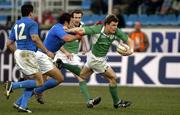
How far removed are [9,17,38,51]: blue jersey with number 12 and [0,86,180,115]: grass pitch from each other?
1363mm

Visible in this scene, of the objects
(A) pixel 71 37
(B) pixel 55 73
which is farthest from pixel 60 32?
(B) pixel 55 73

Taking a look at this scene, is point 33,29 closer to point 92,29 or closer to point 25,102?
point 92,29

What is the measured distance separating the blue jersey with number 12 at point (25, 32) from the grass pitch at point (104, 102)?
1.36 metres

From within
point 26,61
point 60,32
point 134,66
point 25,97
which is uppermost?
point 60,32

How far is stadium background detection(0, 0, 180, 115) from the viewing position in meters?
17.4

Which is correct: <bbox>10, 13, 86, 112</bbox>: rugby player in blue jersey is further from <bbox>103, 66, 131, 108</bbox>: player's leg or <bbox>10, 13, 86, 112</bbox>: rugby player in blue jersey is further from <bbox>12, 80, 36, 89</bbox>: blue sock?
<bbox>103, 66, 131, 108</bbox>: player's leg

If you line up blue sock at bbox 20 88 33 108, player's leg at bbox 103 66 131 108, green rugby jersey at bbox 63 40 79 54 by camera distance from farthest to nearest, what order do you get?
1. green rugby jersey at bbox 63 40 79 54
2. player's leg at bbox 103 66 131 108
3. blue sock at bbox 20 88 33 108

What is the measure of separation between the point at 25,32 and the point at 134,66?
31.8 feet

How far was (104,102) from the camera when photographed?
18734 millimetres

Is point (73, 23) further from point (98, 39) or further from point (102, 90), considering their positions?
point (102, 90)

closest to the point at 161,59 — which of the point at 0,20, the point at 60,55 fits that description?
the point at 60,55

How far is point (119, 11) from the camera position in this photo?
28.4 metres

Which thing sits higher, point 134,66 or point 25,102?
point 25,102

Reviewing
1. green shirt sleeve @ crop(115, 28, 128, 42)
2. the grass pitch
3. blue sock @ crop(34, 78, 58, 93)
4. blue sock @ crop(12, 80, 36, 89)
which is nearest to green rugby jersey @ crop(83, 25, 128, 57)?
green shirt sleeve @ crop(115, 28, 128, 42)
